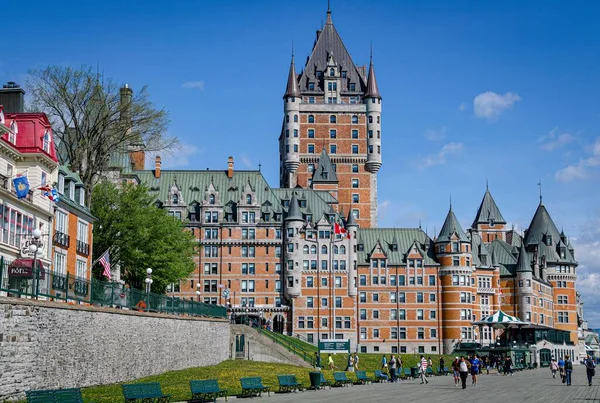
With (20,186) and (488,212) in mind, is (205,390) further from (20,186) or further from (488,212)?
(488,212)

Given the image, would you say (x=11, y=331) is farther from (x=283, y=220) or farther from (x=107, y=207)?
(x=283, y=220)

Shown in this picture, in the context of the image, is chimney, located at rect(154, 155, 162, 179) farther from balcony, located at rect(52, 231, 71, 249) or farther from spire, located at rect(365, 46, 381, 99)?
balcony, located at rect(52, 231, 71, 249)

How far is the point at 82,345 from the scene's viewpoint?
3519 centimetres

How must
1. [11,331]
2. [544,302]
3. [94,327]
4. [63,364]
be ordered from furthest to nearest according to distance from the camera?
[544,302] → [94,327] → [63,364] → [11,331]

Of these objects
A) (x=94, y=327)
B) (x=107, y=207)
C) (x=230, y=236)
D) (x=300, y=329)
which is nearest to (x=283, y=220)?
(x=230, y=236)

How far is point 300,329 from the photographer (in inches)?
4380

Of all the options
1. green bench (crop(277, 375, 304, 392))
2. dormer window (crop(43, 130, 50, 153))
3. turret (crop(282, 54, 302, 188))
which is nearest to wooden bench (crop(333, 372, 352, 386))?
green bench (crop(277, 375, 304, 392))

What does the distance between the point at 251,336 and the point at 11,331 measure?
4191cm

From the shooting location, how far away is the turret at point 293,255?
111062 mm

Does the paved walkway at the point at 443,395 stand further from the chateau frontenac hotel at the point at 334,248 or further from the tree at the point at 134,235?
the chateau frontenac hotel at the point at 334,248

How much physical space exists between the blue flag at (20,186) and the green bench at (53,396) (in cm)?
2002

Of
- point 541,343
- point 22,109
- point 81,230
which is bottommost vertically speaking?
point 541,343

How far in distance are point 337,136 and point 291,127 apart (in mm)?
6950

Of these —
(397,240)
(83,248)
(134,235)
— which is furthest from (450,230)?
(83,248)
